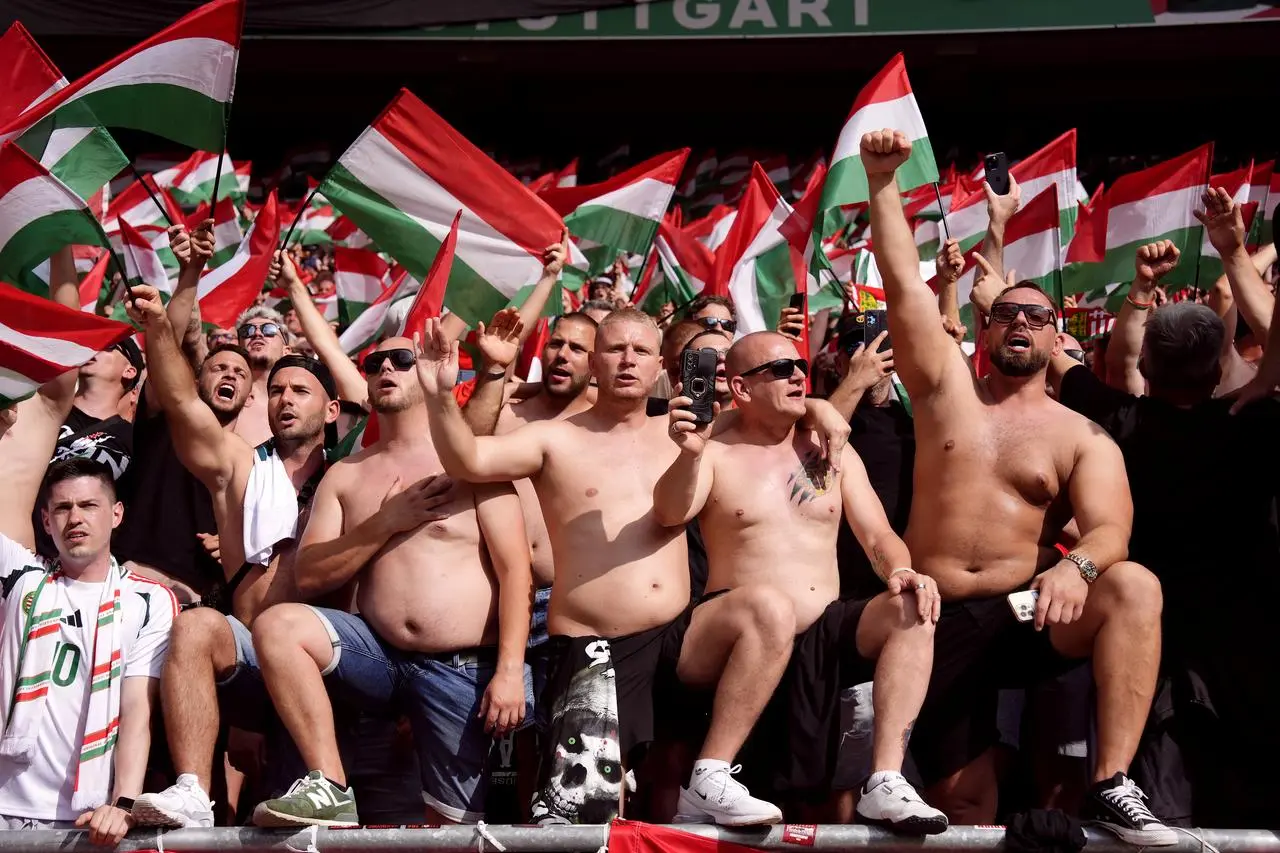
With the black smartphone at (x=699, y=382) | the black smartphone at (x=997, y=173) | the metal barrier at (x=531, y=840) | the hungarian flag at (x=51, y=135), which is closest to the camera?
the metal barrier at (x=531, y=840)

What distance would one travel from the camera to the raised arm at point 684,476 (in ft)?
16.6

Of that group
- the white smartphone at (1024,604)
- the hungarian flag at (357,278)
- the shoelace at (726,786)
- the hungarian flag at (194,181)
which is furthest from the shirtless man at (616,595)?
the hungarian flag at (194,181)

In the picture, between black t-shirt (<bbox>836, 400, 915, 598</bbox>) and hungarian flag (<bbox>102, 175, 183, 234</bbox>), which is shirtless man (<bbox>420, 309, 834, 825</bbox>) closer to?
black t-shirt (<bbox>836, 400, 915, 598</bbox>)

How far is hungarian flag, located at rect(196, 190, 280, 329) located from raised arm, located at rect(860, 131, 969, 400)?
3875 mm

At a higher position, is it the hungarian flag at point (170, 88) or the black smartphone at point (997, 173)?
the hungarian flag at point (170, 88)

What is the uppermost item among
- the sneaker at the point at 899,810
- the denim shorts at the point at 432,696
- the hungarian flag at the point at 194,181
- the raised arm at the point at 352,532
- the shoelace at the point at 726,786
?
the hungarian flag at the point at 194,181

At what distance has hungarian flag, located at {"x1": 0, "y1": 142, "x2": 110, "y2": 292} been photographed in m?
6.15

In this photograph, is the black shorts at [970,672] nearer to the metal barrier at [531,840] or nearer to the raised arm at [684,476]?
the metal barrier at [531,840]

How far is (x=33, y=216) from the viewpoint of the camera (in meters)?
6.22

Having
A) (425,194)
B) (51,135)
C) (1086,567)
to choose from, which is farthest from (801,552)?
(51,135)

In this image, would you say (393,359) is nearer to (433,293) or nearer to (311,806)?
(433,293)

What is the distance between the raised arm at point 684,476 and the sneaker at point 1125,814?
1.65 meters

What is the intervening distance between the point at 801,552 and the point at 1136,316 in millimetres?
2011

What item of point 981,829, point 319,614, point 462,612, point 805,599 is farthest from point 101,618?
point 981,829
